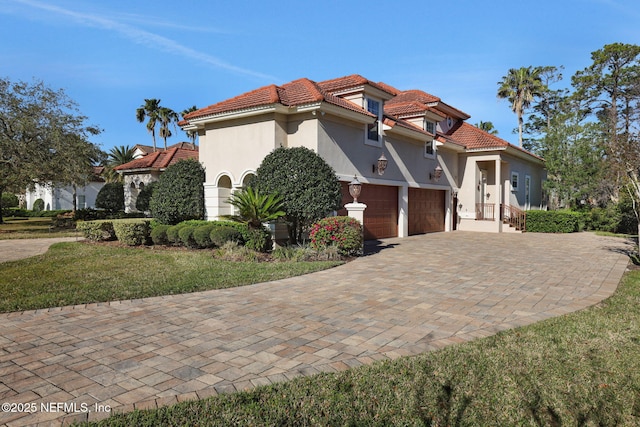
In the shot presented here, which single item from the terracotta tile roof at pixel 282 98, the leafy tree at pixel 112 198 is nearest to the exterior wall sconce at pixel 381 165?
the terracotta tile roof at pixel 282 98

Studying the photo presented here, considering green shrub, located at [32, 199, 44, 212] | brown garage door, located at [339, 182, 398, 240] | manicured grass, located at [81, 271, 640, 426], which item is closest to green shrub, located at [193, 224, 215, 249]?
brown garage door, located at [339, 182, 398, 240]

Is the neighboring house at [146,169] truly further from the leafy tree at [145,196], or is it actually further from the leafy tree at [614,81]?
the leafy tree at [614,81]

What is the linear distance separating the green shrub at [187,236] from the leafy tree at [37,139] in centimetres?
1432

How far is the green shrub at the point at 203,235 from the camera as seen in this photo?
1273cm

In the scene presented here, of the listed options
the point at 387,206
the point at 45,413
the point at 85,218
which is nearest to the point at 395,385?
the point at 45,413

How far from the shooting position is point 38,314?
19.2ft

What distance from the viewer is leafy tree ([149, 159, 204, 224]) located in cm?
1488

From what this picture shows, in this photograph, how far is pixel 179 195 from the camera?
1489cm

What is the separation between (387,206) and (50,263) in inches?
525

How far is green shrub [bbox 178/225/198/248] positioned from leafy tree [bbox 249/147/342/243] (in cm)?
278

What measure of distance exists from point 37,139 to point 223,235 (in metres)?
18.2

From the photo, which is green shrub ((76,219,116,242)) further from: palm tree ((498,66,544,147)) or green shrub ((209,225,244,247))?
palm tree ((498,66,544,147))

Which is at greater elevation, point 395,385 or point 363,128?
point 363,128

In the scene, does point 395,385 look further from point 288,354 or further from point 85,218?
point 85,218
